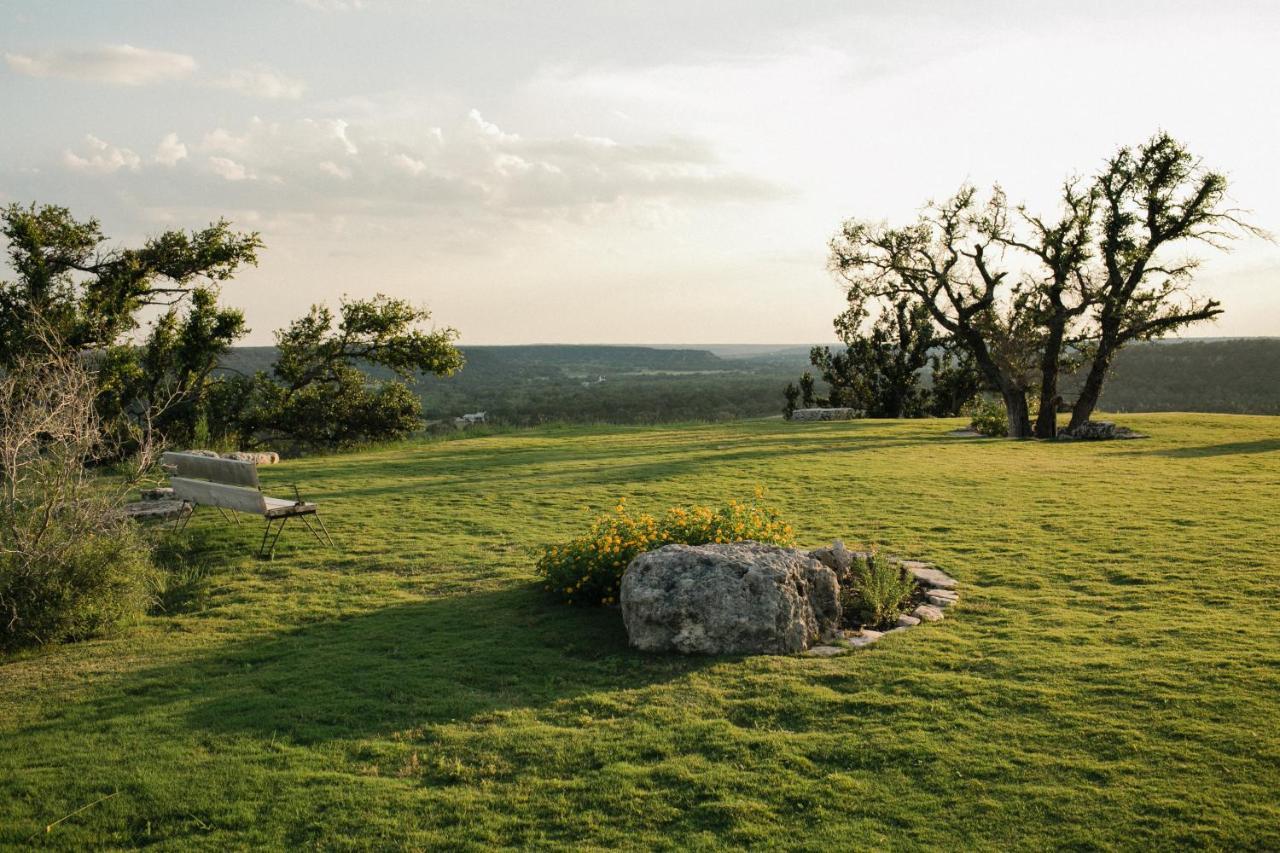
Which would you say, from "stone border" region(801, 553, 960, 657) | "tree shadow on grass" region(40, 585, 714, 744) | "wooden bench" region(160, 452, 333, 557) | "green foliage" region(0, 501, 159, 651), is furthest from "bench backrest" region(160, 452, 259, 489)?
"stone border" region(801, 553, 960, 657)

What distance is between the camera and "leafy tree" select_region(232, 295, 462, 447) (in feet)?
91.8

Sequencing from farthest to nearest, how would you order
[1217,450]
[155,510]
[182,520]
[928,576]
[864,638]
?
[1217,450] < [155,510] < [182,520] < [928,576] < [864,638]

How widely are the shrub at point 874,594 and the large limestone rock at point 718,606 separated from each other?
34.5 inches

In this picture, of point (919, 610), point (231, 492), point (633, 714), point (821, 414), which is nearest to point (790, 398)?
point (821, 414)

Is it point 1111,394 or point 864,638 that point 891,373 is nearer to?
point 864,638

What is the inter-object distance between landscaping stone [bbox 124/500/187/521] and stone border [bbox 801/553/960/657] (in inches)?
431

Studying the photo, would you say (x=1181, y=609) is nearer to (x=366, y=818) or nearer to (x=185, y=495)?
(x=366, y=818)

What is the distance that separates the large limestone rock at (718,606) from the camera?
825 cm

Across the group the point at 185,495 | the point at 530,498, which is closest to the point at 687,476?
the point at 530,498

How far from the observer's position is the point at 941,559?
1170 cm

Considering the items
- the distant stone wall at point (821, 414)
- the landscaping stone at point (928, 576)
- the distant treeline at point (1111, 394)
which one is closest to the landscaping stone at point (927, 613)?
the landscaping stone at point (928, 576)

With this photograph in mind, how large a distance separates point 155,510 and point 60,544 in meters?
5.42

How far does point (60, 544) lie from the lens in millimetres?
9039

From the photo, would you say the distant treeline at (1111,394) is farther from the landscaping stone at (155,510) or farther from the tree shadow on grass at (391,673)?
the tree shadow on grass at (391,673)
